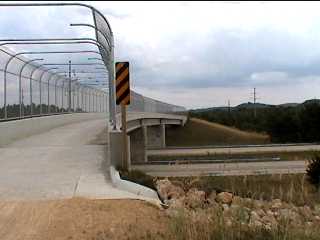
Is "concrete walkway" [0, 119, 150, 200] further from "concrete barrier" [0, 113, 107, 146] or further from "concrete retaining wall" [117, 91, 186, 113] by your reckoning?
"concrete retaining wall" [117, 91, 186, 113]

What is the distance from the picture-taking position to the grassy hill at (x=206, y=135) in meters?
93.7

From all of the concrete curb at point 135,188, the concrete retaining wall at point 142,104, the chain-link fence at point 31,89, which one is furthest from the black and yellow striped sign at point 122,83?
the concrete retaining wall at point 142,104

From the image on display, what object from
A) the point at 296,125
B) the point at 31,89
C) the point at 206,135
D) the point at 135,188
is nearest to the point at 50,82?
the point at 31,89

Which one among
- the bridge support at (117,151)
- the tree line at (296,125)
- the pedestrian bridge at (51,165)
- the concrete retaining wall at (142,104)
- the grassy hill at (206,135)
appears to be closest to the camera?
the pedestrian bridge at (51,165)

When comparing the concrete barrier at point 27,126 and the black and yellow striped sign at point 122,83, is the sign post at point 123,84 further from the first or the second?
the concrete barrier at point 27,126

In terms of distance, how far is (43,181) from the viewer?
1338cm

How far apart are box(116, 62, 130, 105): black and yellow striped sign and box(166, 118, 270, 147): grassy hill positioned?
75.8 meters

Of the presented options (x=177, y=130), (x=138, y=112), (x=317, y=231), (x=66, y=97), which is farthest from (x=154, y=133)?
(x=317, y=231)

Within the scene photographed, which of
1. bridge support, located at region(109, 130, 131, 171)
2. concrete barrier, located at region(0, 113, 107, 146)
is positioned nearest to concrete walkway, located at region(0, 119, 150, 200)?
bridge support, located at region(109, 130, 131, 171)

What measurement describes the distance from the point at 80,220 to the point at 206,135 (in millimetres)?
88694

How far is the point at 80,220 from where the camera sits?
31.7ft

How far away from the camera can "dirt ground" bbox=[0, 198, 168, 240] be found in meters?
8.91

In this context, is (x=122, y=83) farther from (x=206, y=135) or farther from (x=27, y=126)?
(x=206, y=135)

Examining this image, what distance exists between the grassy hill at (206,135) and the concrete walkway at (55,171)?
72116 mm
